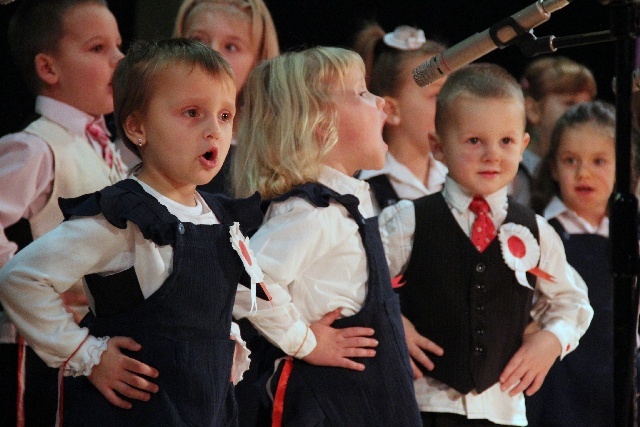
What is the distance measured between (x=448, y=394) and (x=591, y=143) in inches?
42.8

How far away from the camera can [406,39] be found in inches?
131

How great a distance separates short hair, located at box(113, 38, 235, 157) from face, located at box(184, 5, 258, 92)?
992mm

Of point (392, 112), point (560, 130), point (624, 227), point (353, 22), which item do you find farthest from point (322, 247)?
point (353, 22)

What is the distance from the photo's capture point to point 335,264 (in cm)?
226

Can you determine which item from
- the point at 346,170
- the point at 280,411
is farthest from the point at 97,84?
the point at 280,411

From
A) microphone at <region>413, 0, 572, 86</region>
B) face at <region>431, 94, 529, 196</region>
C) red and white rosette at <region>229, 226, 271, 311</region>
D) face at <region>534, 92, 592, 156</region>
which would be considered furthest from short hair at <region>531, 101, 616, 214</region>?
red and white rosette at <region>229, 226, 271, 311</region>

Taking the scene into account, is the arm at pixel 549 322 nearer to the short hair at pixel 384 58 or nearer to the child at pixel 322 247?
the child at pixel 322 247

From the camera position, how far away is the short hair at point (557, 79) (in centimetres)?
378

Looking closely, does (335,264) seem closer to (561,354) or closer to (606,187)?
(561,354)

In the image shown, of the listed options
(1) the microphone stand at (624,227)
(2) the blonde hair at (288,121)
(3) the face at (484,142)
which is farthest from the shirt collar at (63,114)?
(1) the microphone stand at (624,227)

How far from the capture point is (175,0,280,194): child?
2951mm

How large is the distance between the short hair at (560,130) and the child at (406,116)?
13.2 inches

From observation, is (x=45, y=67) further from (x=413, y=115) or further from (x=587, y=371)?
(x=587, y=371)

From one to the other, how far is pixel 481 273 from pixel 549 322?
0.26m
